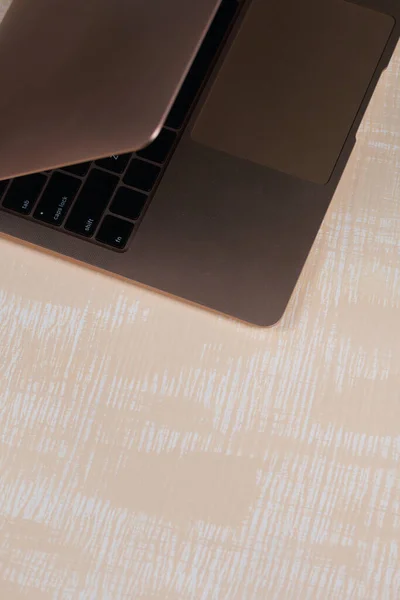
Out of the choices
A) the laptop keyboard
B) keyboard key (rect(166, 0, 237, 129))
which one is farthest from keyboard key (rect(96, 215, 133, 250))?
keyboard key (rect(166, 0, 237, 129))

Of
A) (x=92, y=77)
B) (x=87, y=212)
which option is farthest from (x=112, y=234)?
(x=92, y=77)

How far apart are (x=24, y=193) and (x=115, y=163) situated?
8 cm

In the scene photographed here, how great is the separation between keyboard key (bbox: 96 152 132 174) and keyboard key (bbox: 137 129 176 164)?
1 centimetres

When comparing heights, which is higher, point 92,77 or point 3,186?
point 92,77

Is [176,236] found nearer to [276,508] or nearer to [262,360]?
[262,360]

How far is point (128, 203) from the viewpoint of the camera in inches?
21.4

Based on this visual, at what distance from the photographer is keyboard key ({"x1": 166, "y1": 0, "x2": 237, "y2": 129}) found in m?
0.57

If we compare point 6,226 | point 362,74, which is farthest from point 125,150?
point 362,74

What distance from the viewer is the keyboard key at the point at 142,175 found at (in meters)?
0.55

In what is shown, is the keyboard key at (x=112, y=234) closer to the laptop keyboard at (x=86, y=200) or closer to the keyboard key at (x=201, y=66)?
the laptop keyboard at (x=86, y=200)

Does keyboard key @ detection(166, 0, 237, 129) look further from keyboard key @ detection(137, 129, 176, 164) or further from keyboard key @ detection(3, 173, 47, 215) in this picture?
keyboard key @ detection(3, 173, 47, 215)

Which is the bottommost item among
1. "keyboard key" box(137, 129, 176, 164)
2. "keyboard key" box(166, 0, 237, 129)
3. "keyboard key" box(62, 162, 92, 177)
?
"keyboard key" box(62, 162, 92, 177)

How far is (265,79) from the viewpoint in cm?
58

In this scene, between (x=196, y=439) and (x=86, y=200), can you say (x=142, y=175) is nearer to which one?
(x=86, y=200)
